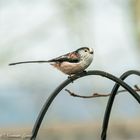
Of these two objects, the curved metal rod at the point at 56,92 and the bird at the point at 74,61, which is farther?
the bird at the point at 74,61

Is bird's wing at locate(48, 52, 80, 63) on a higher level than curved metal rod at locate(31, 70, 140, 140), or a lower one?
higher

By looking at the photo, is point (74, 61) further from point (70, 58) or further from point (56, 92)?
point (56, 92)

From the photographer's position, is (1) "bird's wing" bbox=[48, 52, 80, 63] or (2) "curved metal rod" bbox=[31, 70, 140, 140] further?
(1) "bird's wing" bbox=[48, 52, 80, 63]

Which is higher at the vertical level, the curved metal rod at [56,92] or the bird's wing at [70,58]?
the bird's wing at [70,58]

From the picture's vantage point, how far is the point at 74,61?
114 centimetres

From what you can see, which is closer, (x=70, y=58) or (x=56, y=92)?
(x=56, y=92)

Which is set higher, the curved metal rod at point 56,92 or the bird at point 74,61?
the bird at point 74,61

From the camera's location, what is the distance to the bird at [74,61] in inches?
44.4

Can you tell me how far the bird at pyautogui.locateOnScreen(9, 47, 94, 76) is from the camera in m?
1.13

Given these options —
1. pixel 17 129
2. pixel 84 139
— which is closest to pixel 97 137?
pixel 84 139

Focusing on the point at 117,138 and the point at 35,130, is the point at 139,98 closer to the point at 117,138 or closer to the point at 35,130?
the point at 35,130

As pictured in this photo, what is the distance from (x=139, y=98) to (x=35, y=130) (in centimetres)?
29

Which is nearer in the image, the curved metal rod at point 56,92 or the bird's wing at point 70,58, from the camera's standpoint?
the curved metal rod at point 56,92

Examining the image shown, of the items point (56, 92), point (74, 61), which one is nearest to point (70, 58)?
point (74, 61)
